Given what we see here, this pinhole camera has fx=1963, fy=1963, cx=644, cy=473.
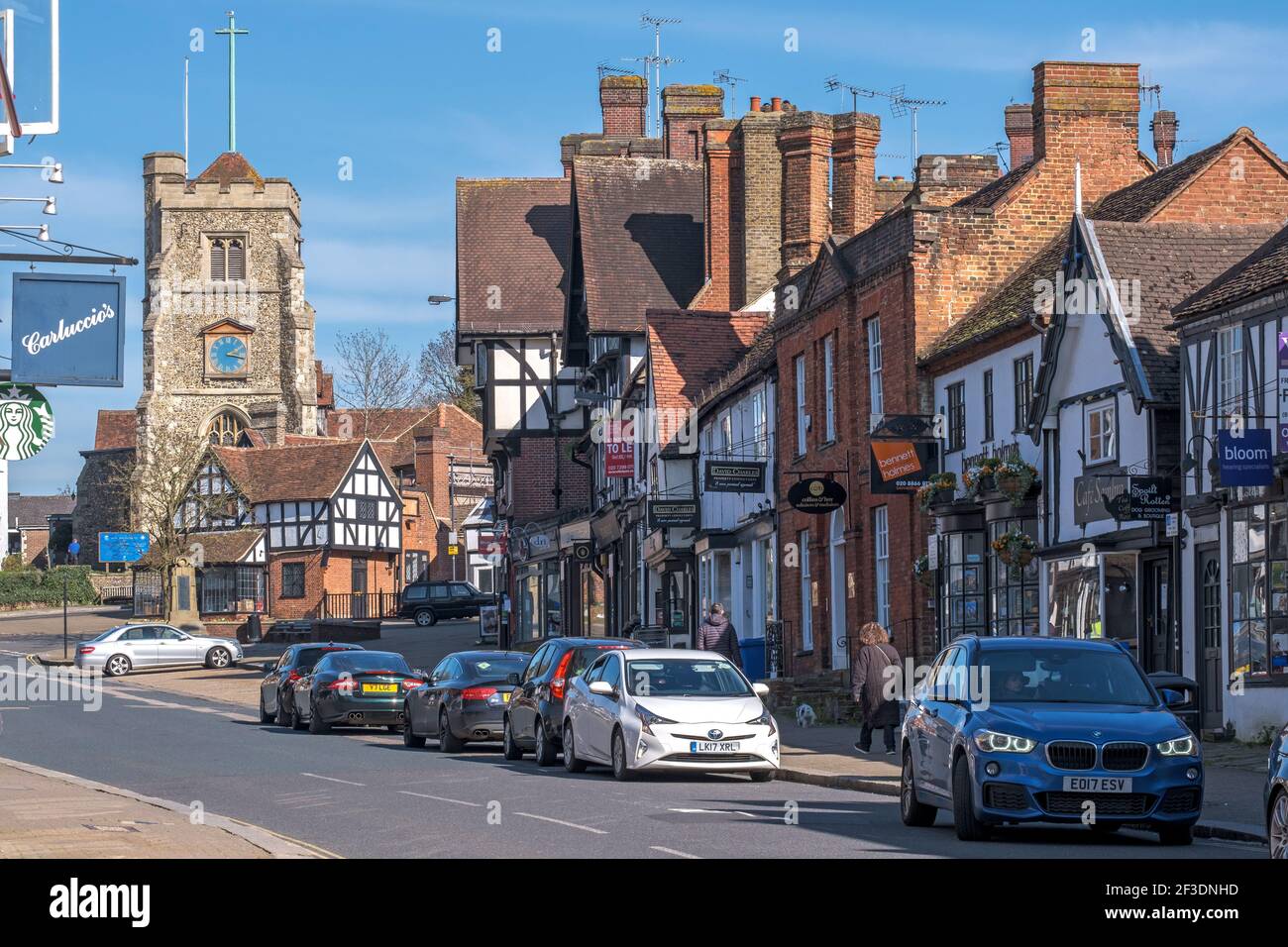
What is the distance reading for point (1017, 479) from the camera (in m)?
28.0

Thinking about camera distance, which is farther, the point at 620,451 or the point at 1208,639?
the point at 620,451

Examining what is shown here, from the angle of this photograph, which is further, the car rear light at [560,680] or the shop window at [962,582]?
the shop window at [962,582]

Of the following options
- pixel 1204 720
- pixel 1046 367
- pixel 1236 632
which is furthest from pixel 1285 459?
pixel 1046 367

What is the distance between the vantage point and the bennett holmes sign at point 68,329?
18719 mm

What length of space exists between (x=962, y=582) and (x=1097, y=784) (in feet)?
54.3

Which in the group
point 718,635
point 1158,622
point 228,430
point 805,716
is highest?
point 228,430

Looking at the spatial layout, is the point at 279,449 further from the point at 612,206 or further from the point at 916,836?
the point at 916,836

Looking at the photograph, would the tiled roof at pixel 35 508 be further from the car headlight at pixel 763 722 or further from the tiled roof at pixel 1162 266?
the car headlight at pixel 763 722

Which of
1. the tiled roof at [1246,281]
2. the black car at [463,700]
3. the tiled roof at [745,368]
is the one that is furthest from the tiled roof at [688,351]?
the tiled roof at [1246,281]

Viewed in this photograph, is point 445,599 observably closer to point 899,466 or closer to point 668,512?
point 668,512

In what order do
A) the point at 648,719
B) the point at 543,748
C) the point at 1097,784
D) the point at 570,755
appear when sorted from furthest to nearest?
the point at 543,748 → the point at 570,755 → the point at 648,719 → the point at 1097,784

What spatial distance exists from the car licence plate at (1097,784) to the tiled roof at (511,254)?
4640 centimetres

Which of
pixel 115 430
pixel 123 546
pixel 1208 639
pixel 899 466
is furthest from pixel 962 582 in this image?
pixel 115 430

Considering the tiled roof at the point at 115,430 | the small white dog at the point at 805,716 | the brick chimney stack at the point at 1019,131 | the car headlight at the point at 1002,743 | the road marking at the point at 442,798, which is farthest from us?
the tiled roof at the point at 115,430
